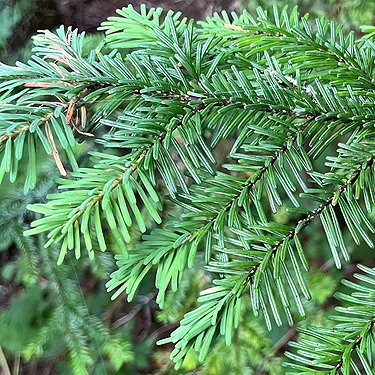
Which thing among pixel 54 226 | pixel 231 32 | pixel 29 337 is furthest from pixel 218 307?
pixel 29 337

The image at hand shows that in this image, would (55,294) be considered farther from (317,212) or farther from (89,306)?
(317,212)

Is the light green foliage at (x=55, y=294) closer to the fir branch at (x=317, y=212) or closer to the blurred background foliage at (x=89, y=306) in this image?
the blurred background foliage at (x=89, y=306)

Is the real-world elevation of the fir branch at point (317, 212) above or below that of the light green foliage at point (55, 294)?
above

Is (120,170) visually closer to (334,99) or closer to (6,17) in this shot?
(334,99)

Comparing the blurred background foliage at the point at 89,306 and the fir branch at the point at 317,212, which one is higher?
the fir branch at the point at 317,212

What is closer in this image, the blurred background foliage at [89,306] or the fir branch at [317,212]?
the fir branch at [317,212]

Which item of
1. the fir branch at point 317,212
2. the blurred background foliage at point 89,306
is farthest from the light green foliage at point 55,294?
the fir branch at point 317,212

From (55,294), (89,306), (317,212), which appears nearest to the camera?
(317,212)

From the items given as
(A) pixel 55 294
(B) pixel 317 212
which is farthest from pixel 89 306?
(B) pixel 317 212

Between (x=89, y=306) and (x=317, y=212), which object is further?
(x=89, y=306)
